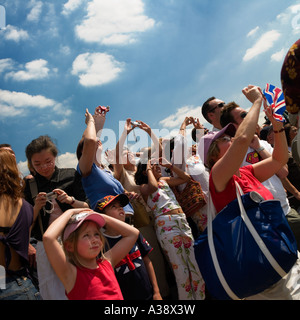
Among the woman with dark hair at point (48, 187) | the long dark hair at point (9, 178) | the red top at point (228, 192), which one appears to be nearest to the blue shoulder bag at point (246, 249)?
the red top at point (228, 192)

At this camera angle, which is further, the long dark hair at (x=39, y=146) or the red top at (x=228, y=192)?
the long dark hair at (x=39, y=146)

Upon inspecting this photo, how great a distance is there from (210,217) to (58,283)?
1.17 metres

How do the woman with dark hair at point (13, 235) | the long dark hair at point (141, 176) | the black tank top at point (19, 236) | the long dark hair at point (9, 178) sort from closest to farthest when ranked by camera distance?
the woman with dark hair at point (13, 235)
the black tank top at point (19, 236)
the long dark hair at point (9, 178)
the long dark hair at point (141, 176)

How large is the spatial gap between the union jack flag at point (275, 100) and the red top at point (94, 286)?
1.70m

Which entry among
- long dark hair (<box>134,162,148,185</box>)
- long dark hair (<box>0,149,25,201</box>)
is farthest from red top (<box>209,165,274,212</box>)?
long dark hair (<box>134,162,148,185</box>)

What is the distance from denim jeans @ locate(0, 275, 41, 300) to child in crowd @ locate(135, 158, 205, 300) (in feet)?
4.63

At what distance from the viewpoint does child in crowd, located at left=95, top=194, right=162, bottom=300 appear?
92.6 inches

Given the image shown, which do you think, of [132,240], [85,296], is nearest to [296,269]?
[132,240]

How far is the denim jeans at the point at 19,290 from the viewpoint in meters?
1.94

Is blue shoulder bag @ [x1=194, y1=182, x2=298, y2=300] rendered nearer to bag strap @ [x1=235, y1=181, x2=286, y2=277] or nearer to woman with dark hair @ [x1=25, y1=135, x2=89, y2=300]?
bag strap @ [x1=235, y1=181, x2=286, y2=277]

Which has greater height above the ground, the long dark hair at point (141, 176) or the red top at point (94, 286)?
the long dark hair at point (141, 176)

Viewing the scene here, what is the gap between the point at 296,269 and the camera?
1698 mm

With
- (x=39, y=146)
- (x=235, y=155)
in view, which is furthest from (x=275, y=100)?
(x=39, y=146)

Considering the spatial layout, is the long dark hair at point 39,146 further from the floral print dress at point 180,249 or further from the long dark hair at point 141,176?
the floral print dress at point 180,249
